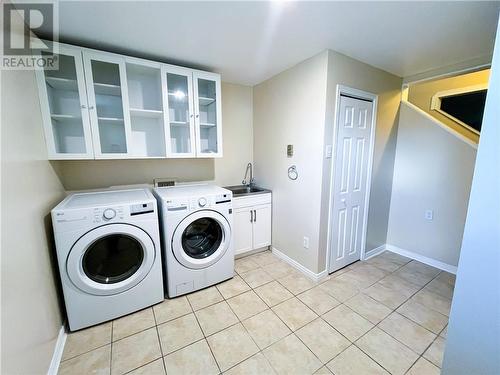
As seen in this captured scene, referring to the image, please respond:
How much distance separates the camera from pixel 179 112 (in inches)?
87.8

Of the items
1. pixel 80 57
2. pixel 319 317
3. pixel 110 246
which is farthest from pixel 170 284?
pixel 80 57

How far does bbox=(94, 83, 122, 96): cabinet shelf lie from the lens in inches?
72.8

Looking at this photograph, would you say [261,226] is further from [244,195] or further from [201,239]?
[201,239]

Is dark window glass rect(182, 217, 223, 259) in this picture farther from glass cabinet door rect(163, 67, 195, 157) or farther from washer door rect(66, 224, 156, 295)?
glass cabinet door rect(163, 67, 195, 157)

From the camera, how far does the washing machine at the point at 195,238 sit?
1856 millimetres

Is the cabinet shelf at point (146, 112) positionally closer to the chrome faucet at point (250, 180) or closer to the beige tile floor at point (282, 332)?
the chrome faucet at point (250, 180)

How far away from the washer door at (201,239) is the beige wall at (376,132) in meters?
1.03

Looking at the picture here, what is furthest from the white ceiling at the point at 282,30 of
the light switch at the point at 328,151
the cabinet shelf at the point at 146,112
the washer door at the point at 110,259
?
the washer door at the point at 110,259

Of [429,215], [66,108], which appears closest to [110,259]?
[66,108]

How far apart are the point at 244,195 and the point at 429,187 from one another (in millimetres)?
2212

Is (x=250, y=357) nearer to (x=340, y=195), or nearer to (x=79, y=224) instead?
(x=79, y=224)

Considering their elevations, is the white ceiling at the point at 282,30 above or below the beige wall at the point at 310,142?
above

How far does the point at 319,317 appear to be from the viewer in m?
1.73

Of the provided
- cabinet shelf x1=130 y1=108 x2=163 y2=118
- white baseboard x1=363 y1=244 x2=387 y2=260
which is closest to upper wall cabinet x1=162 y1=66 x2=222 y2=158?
cabinet shelf x1=130 y1=108 x2=163 y2=118
